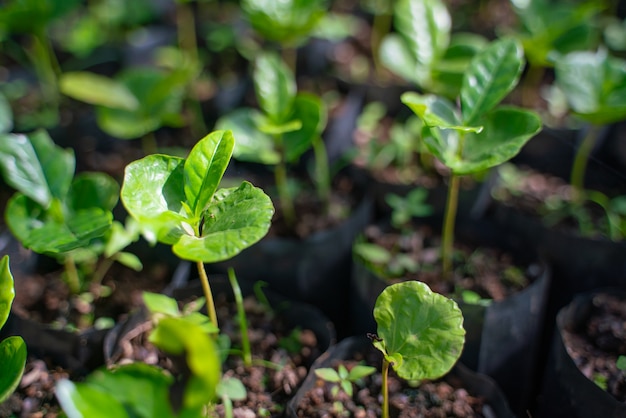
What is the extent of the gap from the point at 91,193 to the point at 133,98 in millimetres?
468

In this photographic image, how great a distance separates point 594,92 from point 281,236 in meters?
0.71

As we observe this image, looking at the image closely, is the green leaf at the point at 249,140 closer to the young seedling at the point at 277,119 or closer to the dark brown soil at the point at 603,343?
the young seedling at the point at 277,119

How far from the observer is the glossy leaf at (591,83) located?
44.8 inches

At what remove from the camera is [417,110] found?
899 mm

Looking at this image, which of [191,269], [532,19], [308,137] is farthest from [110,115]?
[532,19]

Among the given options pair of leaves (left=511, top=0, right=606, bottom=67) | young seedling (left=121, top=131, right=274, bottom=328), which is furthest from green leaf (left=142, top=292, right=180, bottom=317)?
pair of leaves (left=511, top=0, right=606, bottom=67)

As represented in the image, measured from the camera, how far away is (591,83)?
3.87ft

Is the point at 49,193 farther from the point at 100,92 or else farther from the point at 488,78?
the point at 488,78

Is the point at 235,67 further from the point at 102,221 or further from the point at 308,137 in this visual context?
the point at 102,221

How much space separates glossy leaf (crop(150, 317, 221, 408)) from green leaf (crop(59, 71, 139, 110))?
988 millimetres

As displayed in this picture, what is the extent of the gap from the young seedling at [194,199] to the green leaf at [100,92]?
70 cm

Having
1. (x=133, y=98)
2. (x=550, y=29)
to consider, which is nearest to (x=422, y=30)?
(x=550, y=29)

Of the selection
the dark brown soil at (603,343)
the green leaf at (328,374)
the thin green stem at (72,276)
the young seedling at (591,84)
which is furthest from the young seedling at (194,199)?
the young seedling at (591,84)

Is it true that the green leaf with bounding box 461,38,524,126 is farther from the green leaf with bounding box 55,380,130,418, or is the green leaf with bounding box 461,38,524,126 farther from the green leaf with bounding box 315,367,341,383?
the green leaf with bounding box 55,380,130,418
